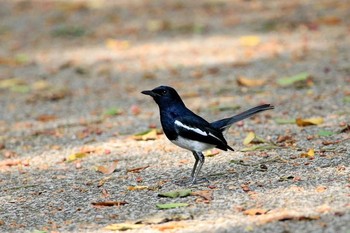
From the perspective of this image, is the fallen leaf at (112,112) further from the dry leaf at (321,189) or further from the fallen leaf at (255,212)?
the fallen leaf at (255,212)

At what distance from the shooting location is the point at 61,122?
8.70 meters

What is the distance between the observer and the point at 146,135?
294 inches

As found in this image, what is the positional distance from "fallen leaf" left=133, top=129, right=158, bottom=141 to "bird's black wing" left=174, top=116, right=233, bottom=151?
164cm

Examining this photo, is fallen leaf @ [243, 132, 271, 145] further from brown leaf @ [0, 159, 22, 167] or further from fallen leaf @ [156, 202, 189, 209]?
brown leaf @ [0, 159, 22, 167]

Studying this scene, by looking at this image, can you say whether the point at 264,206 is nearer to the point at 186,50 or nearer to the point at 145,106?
the point at 145,106

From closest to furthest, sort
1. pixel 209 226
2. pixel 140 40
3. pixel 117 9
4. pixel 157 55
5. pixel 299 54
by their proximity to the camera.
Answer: pixel 209 226
pixel 299 54
pixel 157 55
pixel 140 40
pixel 117 9

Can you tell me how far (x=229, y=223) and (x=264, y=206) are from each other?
14.8 inches

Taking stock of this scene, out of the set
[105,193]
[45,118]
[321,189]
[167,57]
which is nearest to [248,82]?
[167,57]

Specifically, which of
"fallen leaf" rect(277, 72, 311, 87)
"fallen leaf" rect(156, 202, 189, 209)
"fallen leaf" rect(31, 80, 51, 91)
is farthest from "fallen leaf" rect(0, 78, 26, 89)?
"fallen leaf" rect(156, 202, 189, 209)

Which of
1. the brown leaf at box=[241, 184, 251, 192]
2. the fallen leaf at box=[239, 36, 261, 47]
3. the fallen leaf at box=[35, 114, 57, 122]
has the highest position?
the brown leaf at box=[241, 184, 251, 192]

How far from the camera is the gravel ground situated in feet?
17.0

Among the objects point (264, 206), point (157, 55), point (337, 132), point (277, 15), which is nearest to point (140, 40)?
point (157, 55)

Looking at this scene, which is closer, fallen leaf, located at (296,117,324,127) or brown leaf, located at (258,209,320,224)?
brown leaf, located at (258,209,320,224)

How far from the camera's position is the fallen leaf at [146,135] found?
24.3ft
